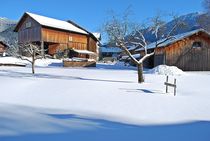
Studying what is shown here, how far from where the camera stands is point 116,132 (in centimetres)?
752

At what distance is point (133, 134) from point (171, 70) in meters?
24.3

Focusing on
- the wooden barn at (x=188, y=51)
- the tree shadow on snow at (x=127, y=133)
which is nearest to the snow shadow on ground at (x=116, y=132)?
the tree shadow on snow at (x=127, y=133)

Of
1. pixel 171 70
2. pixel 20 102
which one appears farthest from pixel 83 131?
pixel 171 70

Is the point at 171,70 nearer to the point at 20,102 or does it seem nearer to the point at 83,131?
the point at 20,102

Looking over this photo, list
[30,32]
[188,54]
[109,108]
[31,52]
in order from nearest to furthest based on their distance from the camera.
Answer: [109,108]
[31,52]
[188,54]
[30,32]

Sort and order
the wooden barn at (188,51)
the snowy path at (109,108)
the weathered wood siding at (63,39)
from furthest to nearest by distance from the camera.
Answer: the weathered wood siding at (63,39)
the wooden barn at (188,51)
the snowy path at (109,108)

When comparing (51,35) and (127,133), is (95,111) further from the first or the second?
(51,35)

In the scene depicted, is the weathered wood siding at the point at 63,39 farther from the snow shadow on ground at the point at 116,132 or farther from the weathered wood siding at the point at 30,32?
the snow shadow on ground at the point at 116,132

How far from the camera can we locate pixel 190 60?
37281mm

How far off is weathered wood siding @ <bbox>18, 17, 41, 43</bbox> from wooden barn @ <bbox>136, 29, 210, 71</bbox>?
26027mm

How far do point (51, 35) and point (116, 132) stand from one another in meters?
49.7

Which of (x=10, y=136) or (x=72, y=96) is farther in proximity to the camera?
(x=72, y=96)

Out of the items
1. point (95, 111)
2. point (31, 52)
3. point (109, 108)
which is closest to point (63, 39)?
point (31, 52)

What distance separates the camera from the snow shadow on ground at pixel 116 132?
6809mm
